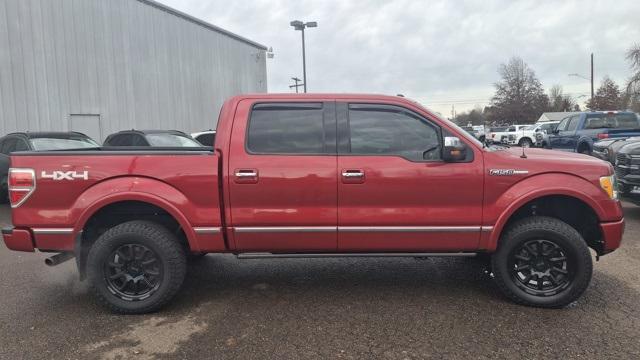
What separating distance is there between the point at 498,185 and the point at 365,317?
5.15 feet

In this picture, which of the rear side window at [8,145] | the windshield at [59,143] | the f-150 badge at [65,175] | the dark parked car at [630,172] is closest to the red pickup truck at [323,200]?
the f-150 badge at [65,175]

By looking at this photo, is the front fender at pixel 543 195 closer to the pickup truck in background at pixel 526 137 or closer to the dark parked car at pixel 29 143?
the dark parked car at pixel 29 143

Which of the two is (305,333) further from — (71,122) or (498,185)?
(71,122)

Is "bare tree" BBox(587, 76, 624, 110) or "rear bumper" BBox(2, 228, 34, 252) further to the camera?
"bare tree" BBox(587, 76, 624, 110)

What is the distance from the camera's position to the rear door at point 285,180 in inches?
159

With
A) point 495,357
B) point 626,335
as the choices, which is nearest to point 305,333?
point 495,357

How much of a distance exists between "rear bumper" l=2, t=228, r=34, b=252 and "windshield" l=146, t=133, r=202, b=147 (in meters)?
7.38

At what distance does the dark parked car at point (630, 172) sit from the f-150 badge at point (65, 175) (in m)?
7.41

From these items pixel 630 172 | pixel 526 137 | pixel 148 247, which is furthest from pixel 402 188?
pixel 526 137

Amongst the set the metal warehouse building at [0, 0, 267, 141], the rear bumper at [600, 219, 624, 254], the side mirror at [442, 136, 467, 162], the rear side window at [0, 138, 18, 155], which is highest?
the metal warehouse building at [0, 0, 267, 141]

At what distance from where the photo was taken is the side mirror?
391 cm

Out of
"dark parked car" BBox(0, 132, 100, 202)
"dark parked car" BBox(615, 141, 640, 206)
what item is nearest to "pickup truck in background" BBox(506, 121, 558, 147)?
"dark parked car" BBox(615, 141, 640, 206)

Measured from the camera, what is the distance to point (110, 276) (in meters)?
4.11

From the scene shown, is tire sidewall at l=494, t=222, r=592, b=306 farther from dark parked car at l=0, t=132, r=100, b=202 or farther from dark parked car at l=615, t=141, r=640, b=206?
dark parked car at l=0, t=132, r=100, b=202
